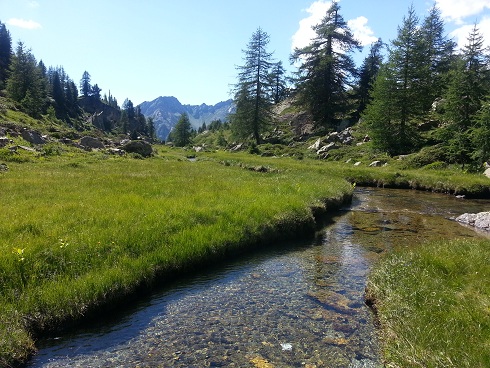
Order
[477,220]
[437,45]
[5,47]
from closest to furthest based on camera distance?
1. [477,220]
2. [437,45]
3. [5,47]

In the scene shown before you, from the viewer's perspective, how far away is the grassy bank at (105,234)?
7.84 metres

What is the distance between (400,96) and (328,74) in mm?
22691

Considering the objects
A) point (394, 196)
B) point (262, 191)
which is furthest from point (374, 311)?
point (394, 196)

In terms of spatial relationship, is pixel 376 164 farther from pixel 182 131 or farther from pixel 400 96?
pixel 182 131

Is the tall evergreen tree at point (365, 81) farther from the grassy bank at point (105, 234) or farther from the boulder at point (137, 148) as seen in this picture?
the grassy bank at point (105, 234)

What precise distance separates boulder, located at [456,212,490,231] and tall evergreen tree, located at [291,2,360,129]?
50.1 meters

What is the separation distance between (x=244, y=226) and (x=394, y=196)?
18.9 metres

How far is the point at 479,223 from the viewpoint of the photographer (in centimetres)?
1859

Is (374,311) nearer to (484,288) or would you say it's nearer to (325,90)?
(484,288)

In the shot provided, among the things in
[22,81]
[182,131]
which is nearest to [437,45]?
[182,131]

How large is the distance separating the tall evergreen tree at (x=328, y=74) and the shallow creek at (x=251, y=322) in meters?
58.7

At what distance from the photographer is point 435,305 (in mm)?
7664

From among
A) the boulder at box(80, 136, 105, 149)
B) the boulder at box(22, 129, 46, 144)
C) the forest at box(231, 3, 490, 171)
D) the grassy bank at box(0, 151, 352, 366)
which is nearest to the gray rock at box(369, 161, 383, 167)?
the forest at box(231, 3, 490, 171)

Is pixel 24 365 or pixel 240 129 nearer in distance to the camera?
pixel 24 365
